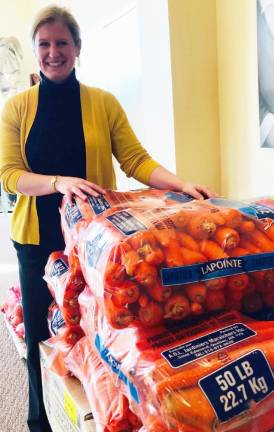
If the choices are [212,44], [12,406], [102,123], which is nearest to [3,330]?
[12,406]

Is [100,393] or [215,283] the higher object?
[215,283]

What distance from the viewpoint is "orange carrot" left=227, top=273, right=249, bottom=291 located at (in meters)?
0.61

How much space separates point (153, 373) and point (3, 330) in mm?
2210

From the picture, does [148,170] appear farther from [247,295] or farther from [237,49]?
[237,49]

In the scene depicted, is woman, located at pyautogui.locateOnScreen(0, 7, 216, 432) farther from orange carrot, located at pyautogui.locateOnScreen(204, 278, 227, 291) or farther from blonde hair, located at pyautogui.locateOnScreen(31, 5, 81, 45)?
orange carrot, located at pyautogui.locateOnScreen(204, 278, 227, 291)

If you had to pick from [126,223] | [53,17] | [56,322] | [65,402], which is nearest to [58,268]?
[56,322]

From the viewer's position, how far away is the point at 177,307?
582mm

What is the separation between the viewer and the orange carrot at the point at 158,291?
57cm

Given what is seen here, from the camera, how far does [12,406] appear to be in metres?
1.74

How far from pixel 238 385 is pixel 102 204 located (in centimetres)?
43

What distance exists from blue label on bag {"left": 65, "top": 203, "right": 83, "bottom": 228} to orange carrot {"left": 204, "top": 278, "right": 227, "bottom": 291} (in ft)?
1.02

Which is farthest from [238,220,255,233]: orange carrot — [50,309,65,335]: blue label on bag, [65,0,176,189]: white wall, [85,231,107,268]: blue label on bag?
[65,0,176,189]: white wall

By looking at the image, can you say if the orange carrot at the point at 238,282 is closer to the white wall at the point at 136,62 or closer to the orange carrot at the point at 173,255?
the orange carrot at the point at 173,255

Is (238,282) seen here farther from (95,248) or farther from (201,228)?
(95,248)
